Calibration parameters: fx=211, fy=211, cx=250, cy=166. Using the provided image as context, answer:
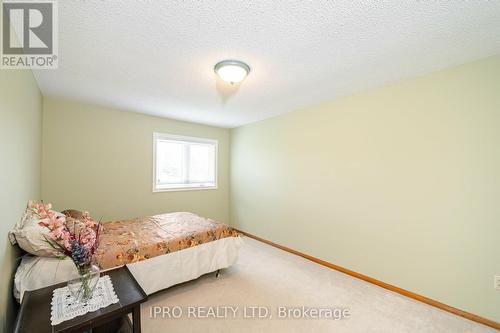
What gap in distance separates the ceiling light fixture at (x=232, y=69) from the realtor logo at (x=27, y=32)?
1151 millimetres

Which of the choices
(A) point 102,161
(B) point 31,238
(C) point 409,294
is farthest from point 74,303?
(C) point 409,294

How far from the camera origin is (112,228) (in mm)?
2617

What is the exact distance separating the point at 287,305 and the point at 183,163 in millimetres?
3108

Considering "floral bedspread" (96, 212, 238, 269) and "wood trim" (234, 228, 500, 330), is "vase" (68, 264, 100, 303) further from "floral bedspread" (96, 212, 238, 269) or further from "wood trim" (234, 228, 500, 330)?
"wood trim" (234, 228, 500, 330)

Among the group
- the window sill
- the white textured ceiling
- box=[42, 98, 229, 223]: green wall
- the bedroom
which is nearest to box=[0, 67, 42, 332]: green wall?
the bedroom

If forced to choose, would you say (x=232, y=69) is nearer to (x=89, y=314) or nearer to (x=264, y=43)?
(x=264, y=43)

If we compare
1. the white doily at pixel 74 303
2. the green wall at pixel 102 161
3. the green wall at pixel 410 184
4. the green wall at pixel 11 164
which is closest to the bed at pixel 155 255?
the green wall at pixel 11 164

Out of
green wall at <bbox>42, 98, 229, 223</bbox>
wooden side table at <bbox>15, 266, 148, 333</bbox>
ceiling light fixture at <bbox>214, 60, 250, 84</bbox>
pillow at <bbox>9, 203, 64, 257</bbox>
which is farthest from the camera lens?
green wall at <bbox>42, 98, 229, 223</bbox>

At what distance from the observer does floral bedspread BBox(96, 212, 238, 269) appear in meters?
1.99

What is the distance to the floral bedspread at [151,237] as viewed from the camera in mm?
1985

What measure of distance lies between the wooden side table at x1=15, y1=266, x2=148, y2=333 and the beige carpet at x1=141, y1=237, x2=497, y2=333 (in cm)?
51

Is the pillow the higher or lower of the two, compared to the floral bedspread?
higher

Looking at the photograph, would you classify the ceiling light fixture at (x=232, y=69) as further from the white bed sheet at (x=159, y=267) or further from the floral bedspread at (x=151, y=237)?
the white bed sheet at (x=159, y=267)

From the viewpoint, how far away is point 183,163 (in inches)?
167
